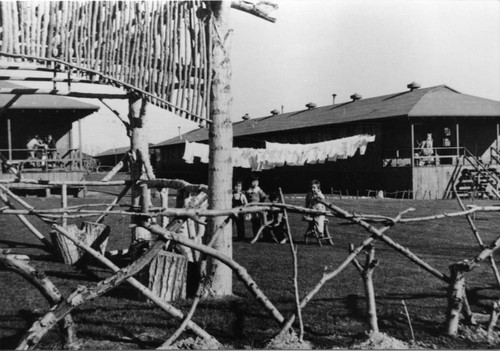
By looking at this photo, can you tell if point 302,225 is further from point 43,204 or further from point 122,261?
point 43,204

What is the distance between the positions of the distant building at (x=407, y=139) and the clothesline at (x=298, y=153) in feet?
5.02

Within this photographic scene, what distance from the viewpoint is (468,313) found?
203 inches

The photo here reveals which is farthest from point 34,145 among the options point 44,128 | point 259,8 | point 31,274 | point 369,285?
point 369,285

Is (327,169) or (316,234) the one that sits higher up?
(327,169)

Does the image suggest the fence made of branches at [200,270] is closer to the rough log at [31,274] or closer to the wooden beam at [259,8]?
the rough log at [31,274]

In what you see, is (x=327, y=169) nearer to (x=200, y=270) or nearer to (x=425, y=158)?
(x=425, y=158)

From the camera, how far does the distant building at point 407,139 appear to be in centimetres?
2262

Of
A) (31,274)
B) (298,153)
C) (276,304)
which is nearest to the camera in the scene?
(31,274)

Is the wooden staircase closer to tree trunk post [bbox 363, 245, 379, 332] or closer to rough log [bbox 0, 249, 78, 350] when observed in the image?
tree trunk post [bbox 363, 245, 379, 332]

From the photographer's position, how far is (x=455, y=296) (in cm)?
483

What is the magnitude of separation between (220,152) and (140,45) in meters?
1.77

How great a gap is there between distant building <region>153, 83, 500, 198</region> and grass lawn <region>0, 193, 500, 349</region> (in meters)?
13.4

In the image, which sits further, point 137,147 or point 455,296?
point 137,147

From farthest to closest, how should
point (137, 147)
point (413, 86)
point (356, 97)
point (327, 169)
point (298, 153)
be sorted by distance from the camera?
point (356, 97) < point (413, 86) < point (327, 169) < point (298, 153) < point (137, 147)
